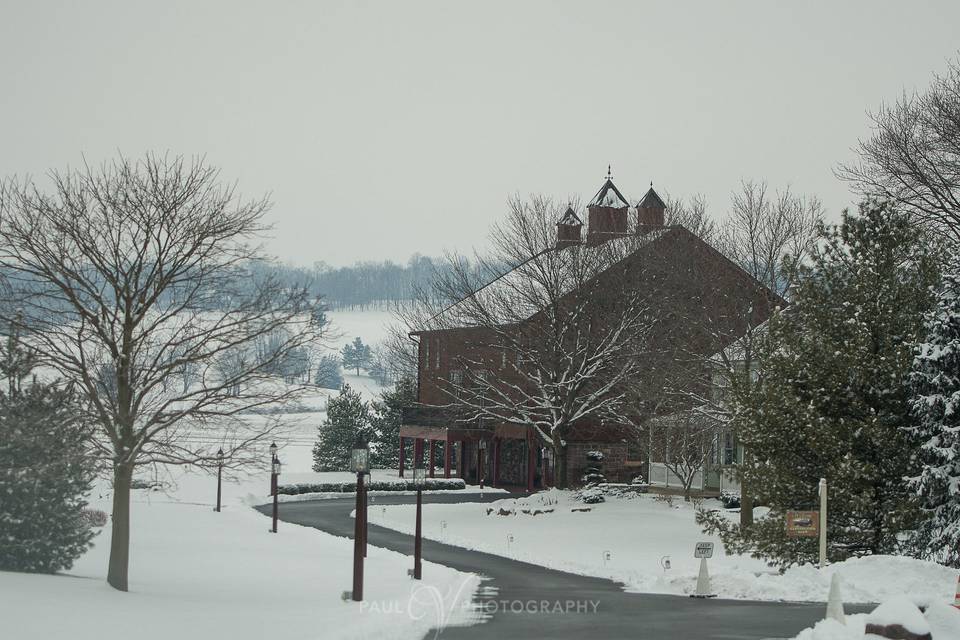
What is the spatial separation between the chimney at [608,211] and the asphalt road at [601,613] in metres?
24.4

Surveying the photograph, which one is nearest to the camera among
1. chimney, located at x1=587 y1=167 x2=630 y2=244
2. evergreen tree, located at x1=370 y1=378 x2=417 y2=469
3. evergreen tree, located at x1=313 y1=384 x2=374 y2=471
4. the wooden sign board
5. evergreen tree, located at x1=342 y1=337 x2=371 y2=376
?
the wooden sign board

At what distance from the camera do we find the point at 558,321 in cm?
4300

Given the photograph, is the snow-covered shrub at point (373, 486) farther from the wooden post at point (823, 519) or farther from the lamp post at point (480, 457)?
the wooden post at point (823, 519)

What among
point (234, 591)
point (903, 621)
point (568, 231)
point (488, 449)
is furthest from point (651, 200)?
point (903, 621)

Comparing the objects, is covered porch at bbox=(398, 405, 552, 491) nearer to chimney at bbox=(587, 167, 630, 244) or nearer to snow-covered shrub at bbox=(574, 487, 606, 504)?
snow-covered shrub at bbox=(574, 487, 606, 504)

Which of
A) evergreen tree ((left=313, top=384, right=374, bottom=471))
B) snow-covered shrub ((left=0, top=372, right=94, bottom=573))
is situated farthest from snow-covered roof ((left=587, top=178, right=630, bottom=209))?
snow-covered shrub ((left=0, top=372, right=94, bottom=573))

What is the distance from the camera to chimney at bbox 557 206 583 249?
4447 cm

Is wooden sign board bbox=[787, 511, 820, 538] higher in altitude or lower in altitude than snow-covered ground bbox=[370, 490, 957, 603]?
higher

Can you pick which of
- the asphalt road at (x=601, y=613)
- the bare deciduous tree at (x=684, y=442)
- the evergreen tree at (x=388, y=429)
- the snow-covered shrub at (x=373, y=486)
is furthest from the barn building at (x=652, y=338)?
the asphalt road at (x=601, y=613)

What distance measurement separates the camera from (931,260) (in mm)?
22562

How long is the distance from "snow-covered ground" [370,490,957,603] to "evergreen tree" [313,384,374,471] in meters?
18.8

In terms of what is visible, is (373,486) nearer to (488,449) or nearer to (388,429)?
(488,449)

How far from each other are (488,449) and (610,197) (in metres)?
14.3

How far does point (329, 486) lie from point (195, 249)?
118ft
